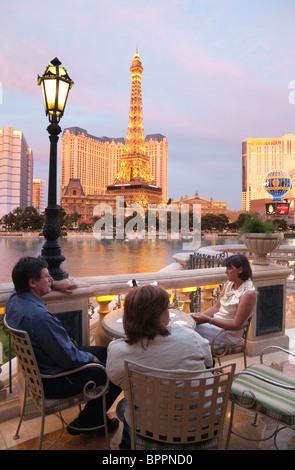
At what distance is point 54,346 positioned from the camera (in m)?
2.32

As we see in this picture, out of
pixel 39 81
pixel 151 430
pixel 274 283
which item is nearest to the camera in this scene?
pixel 151 430

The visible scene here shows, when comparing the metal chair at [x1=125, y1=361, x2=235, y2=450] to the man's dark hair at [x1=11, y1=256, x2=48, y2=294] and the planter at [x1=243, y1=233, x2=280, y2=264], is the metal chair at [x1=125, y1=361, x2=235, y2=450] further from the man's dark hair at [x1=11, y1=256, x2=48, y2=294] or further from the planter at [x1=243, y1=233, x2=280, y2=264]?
the planter at [x1=243, y1=233, x2=280, y2=264]

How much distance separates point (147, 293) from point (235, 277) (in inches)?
74.0

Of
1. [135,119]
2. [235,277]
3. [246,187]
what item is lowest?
[235,277]

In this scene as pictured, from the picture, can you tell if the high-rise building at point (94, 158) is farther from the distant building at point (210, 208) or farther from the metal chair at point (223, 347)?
the metal chair at point (223, 347)

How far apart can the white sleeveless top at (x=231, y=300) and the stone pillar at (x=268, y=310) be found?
116 centimetres

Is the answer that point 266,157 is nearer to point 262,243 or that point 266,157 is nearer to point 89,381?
point 262,243

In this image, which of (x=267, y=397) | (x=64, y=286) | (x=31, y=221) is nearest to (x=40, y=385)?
(x=64, y=286)

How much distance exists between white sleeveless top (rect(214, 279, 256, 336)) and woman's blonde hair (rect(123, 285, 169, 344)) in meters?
1.77

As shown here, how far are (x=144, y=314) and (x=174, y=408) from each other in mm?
519

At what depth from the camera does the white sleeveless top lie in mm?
3463

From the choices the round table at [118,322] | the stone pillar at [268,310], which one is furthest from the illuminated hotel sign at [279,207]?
the round table at [118,322]
